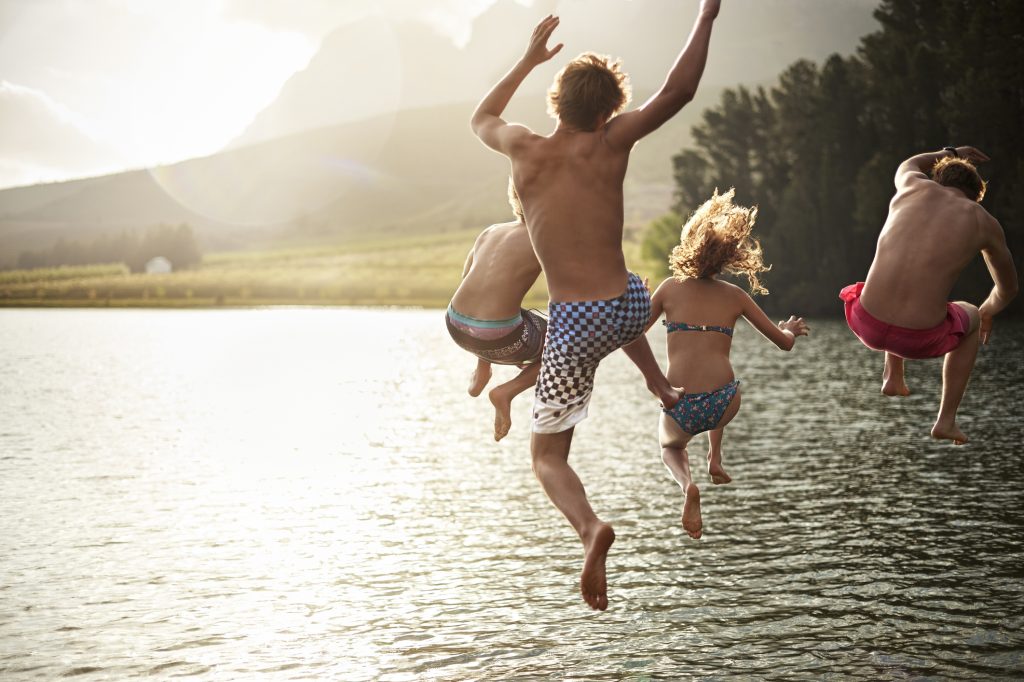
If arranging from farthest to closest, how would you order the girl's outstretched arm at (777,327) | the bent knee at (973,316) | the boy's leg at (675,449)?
the bent knee at (973,316)
the boy's leg at (675,449)
the girl's outstretched arm at (777,327)

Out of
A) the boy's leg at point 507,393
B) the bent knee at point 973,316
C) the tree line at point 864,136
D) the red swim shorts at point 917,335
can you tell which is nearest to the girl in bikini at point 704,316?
the red swim shorts at point 917,335

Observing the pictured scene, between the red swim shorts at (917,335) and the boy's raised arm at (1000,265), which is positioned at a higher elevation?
the boy's raised arm at (1000,265)

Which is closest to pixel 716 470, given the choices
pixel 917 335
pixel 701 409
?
pixel 701 409

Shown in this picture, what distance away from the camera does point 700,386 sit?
9336mm

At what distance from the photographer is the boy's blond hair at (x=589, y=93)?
266 inches

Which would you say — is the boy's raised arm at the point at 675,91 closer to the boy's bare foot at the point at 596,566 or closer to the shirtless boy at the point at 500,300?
the shirtless boy at the point at 500,300

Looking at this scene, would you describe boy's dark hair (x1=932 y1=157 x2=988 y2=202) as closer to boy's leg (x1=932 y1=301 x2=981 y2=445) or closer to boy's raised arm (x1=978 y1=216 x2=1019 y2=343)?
boy's raised arm (x1=978 y1=216 x2=1019 y2=343)

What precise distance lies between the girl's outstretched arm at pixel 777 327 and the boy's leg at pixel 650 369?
0.87m

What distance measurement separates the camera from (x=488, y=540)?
174 ft

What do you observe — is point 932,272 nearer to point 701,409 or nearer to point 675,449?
point 701,409

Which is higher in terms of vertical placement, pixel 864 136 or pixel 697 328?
A: pixel 864 136

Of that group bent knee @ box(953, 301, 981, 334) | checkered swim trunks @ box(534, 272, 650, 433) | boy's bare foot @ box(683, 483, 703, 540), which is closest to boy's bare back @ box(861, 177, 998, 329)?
bent knee @ box(953, 301, 981, 334)

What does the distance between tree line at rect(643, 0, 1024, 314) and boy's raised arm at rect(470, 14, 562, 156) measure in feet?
271

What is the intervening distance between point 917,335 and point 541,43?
446cm
